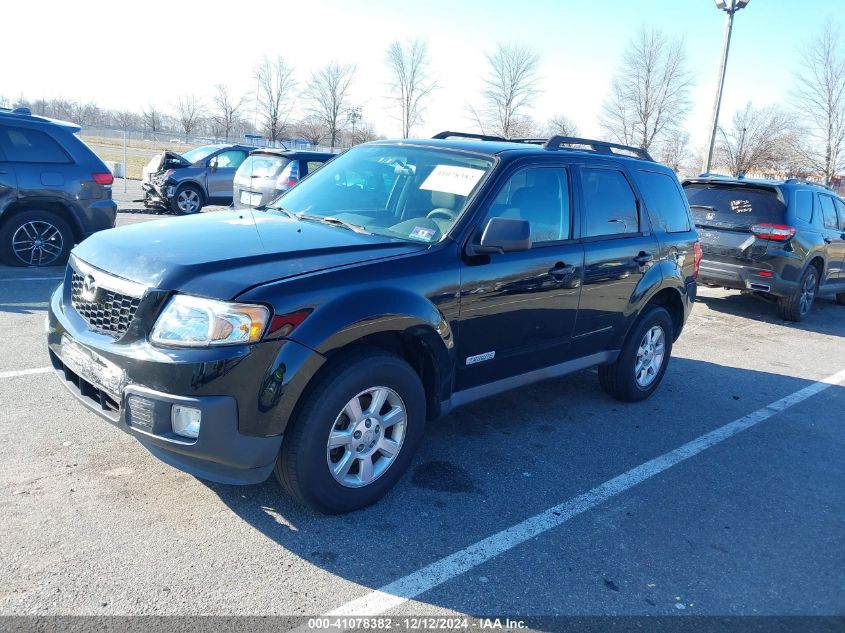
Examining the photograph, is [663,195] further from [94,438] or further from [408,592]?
[94,438]

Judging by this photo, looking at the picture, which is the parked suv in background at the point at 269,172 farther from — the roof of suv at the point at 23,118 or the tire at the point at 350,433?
the tire at the point at 350,433

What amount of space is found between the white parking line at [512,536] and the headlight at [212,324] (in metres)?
1.19

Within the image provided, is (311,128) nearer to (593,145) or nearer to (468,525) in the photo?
(593,145)

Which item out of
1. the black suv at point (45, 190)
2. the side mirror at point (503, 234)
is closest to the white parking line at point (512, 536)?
the side mirror at point (503, 234)

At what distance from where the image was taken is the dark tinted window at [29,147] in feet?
26.5

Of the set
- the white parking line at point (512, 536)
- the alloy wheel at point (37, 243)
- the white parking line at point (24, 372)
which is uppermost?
the alloy wheel at point (37, 243)

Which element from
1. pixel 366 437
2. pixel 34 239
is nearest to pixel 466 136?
pixel 366 437

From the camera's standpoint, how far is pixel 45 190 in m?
8.20

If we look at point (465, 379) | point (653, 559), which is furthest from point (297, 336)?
point (653, 559)

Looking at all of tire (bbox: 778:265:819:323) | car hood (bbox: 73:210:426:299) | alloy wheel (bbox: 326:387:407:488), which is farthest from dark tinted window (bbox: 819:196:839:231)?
alloy wheel (bbox: 326:387:407:488)

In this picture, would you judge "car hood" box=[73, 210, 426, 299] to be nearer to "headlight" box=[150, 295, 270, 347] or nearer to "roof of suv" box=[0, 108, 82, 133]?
"headlight" box=[150, 295, 270, 347]

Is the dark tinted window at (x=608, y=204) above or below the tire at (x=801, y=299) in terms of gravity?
above

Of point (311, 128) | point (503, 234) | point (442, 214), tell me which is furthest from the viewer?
point (311, 128)

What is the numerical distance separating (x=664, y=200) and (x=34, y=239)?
725cm
